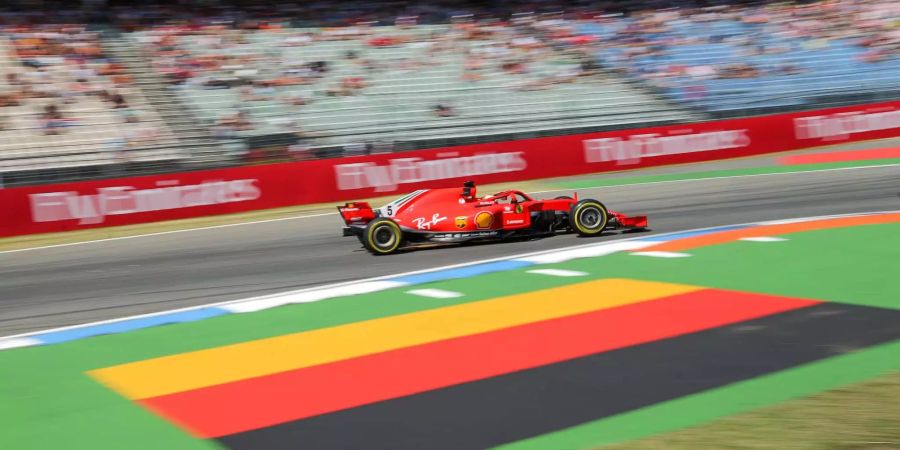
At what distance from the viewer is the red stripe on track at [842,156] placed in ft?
68.0

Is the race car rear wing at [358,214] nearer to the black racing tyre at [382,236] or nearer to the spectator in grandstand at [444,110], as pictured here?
the black racing tyre at [382,236]

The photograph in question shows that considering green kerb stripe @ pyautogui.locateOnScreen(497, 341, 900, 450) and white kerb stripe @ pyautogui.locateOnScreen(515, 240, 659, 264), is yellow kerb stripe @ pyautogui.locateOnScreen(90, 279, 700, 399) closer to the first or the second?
white kerb stripe @ pyautogui.locateOnScreen(515, 240, 659, 264)

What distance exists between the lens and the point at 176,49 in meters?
22.6

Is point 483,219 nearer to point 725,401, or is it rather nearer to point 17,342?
point 17,342

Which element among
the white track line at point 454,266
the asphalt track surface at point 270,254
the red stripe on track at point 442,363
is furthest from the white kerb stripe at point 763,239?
the red stripe on track at point 442,363

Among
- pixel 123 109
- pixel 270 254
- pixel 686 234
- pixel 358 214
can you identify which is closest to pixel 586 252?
pixel 686 234

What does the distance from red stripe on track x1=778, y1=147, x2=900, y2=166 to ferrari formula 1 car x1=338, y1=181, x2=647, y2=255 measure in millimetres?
10385

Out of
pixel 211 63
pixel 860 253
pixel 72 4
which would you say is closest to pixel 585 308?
pixel 860 253

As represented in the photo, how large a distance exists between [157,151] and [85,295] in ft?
28.2

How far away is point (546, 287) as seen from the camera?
9.38 meters

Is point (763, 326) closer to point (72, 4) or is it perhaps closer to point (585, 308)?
point (585, 308)

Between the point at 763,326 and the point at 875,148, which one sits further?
the point at 875,148

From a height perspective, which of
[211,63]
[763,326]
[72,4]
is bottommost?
[763,326]

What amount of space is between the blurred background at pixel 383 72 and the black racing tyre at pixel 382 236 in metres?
7.77
